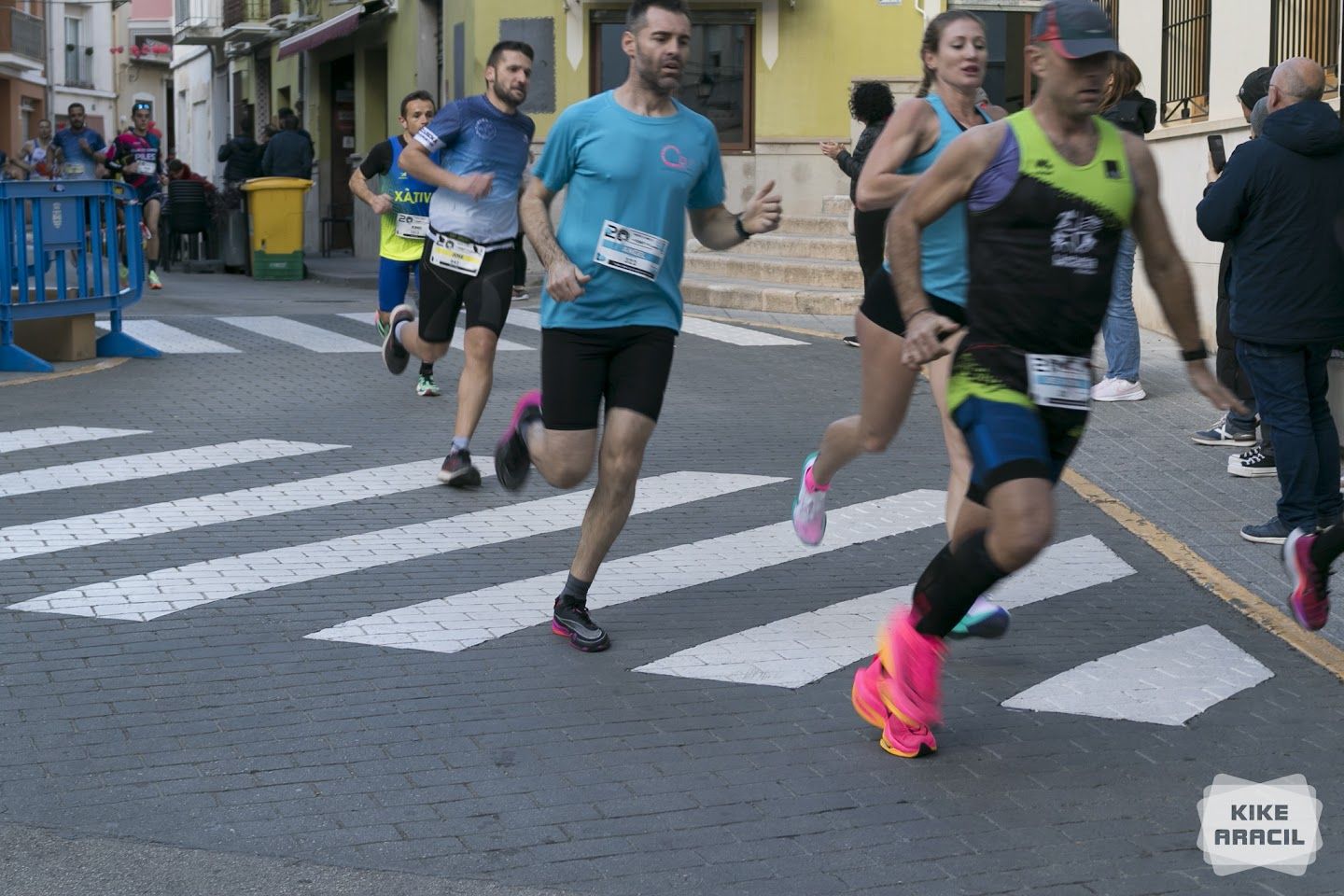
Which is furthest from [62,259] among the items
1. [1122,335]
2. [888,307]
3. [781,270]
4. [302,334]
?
[888,307]

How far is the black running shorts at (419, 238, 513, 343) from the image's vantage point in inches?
357

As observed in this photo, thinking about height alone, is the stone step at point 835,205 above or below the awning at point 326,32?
below

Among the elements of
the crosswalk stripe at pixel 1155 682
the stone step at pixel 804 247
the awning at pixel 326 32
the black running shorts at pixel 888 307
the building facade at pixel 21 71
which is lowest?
the crosswalk stripe at pixel 1155 682

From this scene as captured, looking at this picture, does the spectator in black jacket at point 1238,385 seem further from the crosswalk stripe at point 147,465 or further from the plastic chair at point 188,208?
the plastic chair at point 188,208

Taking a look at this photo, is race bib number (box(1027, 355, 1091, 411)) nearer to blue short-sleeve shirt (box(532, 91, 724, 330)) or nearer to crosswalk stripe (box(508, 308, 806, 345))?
blue short-sleeve shirt (box(532, 91, 724, 330))

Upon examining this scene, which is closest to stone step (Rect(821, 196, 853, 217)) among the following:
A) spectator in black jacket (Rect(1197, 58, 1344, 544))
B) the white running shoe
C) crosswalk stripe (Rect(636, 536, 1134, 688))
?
spectator in black jacket (Rect(1197, 58, 1344, 544))

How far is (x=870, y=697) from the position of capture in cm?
499

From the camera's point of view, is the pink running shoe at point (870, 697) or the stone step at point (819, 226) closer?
the pink running shoe at point (870, 697)

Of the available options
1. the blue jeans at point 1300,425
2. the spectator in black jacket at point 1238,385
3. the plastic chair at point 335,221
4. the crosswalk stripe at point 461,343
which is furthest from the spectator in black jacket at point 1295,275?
the plastic chair at point 335,221

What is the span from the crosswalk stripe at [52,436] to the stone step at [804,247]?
1018cm

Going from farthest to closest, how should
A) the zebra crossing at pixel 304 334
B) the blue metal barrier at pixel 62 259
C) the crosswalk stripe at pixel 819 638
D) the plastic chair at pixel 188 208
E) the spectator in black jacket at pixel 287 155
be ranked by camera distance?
1. the plastic chair at pixel 188 208
2. the spectator in black jacket at pixel 287 155
3. the zebra crossing at pixel 304 334
4. the blue metal barrier at pixel 62 259
5. the crosswalk stripe at pixel 819 638

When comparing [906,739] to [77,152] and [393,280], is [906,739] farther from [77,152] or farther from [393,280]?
[77,152]

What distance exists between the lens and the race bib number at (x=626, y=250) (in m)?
5.92
